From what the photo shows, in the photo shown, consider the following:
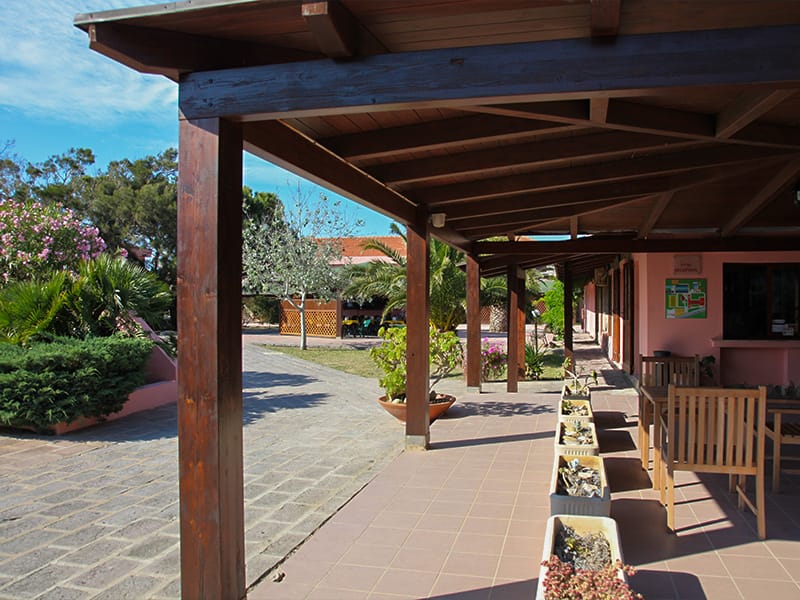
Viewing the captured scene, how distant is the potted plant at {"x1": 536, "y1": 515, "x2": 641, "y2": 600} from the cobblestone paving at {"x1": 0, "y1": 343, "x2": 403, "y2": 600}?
167cm

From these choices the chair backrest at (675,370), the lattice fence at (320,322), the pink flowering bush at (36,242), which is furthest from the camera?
the lattice fence at (320,322)

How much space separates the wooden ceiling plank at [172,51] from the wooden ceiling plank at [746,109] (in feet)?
7.77

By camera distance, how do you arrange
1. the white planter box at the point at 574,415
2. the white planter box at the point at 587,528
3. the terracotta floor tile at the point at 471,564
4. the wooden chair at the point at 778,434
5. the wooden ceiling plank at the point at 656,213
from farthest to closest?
the wooden ceiling plank at the point at 656,213, the white planter box at the point at 574,415, the wooden chair at the point at 778,434, the terracotta floor tile at the point at 471,564, the white planter box at the point at 587,528

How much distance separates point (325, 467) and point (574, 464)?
266 centimetres

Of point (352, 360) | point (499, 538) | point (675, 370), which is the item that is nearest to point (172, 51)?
point (499, 538)

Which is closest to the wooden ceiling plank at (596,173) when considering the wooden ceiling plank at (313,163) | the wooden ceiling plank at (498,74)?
the wooden ceiling plank at (313,163)

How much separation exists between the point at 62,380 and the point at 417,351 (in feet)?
13.6

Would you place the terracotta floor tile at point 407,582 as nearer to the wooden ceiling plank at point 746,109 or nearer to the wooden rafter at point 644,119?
the wooden rafter at point 644,119

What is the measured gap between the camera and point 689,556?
371 cm

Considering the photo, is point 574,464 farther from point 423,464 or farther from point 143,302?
point 143,302

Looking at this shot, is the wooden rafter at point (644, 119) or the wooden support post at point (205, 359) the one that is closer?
the wooden support post at point (205, 359)

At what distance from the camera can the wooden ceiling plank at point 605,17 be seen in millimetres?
2352

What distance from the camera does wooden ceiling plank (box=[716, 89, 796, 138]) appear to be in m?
3.36

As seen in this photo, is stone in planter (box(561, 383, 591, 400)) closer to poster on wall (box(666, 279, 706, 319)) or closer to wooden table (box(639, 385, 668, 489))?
wooden table (box(639, 385, 668, 489))
